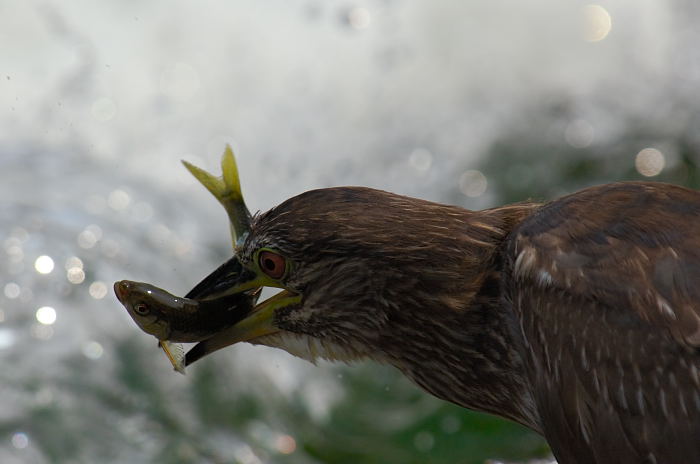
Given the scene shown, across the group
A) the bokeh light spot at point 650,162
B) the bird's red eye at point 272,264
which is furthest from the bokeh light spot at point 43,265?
the bokeh light spot at point 650,162

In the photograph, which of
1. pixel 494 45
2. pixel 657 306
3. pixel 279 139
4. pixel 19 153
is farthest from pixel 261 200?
pixel 657 306

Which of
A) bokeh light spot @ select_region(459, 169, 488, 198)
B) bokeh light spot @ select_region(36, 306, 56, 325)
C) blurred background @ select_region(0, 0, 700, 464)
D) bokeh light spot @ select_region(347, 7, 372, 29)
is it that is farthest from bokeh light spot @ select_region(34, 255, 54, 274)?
bokeh light spot @ select_region(347, 7, 372, 29)

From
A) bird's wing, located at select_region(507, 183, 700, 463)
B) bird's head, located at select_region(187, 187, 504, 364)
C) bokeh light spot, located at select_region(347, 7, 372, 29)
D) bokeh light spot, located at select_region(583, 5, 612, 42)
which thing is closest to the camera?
bird's wing, located at select_region(507, 183, 700, 463)

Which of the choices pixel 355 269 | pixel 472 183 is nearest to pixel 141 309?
pixel 355 269

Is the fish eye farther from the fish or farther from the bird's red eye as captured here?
the bird's red eye

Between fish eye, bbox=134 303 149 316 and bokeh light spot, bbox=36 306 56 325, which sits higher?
fish eye, bbox=134 303 149 316

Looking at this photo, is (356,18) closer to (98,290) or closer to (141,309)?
(98,290)

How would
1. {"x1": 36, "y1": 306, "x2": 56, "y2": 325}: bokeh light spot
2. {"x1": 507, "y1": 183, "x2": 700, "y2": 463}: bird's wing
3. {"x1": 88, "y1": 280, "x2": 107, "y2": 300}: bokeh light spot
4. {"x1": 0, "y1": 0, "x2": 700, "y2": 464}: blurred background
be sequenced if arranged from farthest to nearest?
{"x1": 88, "y1": 280, "x2": 107, "y2": 300}: bokeh light spot, {"x1": 36, "y1": 306, "x2": 56, "y2": 325}: bokeh light spot, {"x1": 0, "y1": 0, "x2": 700, "y2": 464}: blurred background, {"x1": 507, "y1": 183, "x2": 700, "y2": 463}: bird's wing

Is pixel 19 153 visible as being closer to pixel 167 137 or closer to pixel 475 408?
pixel 167 137
